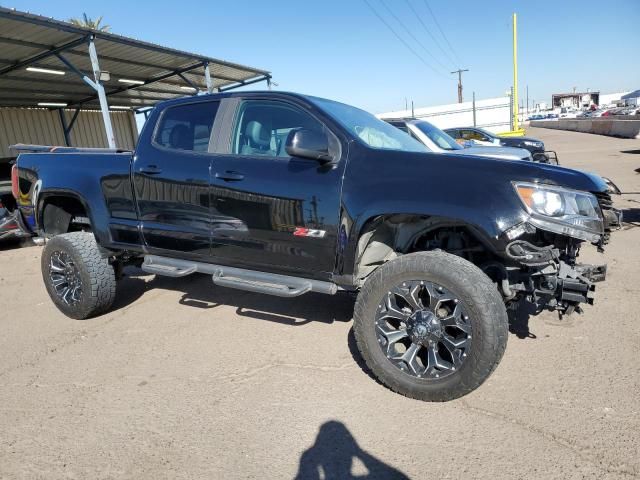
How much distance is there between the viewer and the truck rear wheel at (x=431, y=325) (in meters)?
2.51

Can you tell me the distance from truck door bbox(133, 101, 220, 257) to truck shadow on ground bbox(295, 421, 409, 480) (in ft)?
5.99

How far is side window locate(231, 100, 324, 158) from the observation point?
11.0ft

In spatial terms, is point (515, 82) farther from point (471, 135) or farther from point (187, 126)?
point (187, 126)

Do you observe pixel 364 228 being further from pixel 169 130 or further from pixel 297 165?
pixel 169 130

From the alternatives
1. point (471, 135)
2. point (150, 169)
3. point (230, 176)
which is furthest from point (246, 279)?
point (471, 135)

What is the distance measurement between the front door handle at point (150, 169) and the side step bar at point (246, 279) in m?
0.75

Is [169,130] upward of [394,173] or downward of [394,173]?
upward

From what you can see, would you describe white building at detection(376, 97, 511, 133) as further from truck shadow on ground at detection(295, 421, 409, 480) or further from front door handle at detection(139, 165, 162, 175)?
truck shadow on ground at detection(295, 421, 409, 480)

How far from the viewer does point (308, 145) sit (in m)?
2.88

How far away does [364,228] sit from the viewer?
2.91 m

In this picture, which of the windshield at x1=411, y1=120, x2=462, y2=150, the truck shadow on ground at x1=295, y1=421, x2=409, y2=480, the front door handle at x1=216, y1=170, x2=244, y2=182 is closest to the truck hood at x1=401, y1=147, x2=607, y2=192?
the front door handle at x1=216, y1=170, x2=244, y2=182

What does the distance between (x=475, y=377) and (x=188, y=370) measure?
2006 mm

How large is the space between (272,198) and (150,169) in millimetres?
1269

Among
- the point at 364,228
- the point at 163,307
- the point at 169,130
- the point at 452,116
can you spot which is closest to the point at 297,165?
the point at 364,228
